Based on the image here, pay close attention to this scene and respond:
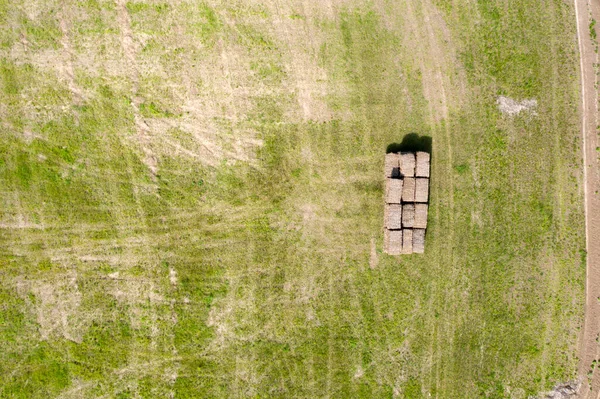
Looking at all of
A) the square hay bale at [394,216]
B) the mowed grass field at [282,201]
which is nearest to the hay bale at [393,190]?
the square hay bale at [394,216]

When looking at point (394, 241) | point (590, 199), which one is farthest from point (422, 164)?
point (590, 199)

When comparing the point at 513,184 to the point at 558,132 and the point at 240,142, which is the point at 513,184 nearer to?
the point at 558,132

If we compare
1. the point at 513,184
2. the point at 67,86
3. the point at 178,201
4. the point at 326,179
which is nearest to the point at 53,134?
the point at 67,86

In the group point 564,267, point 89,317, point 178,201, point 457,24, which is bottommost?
point 89,317

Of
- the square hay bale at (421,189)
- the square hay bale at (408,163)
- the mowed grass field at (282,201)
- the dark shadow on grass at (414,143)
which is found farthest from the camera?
the dark shadow on grass at (414,143)

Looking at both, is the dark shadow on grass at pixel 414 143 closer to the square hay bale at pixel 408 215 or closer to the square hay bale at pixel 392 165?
the square hay bale at pixel 392 165

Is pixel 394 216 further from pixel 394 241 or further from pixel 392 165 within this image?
pixel 392 165

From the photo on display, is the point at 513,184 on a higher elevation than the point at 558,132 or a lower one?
lower
